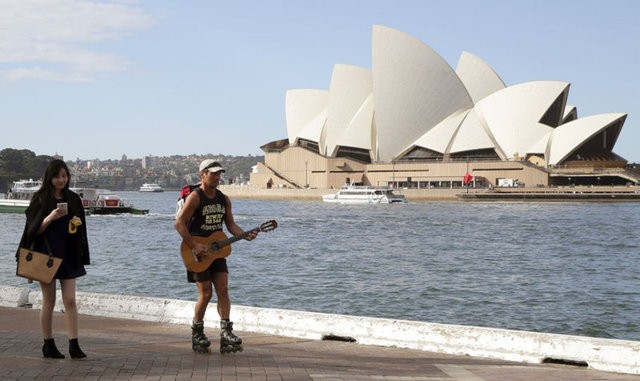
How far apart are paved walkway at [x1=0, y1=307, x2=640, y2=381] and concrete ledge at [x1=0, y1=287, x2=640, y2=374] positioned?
177 millimetres

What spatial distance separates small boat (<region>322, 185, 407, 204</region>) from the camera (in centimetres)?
7475

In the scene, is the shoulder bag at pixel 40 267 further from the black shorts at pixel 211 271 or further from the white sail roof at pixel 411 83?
the white sail roof at pixel 411 83

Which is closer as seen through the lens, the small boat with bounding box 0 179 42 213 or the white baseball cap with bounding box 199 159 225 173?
the white baseball cap with bounding box 199 159 225 173


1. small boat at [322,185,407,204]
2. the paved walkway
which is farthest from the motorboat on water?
the paved walkway

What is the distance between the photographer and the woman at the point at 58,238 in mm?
5711

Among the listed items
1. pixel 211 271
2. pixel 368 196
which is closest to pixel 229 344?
pixel 211 271

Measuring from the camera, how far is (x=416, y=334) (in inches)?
269

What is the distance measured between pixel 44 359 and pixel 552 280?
48.7ft

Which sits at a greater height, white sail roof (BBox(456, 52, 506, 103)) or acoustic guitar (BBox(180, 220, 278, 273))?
white sail roof (BBox(456, 52, 506, 103))

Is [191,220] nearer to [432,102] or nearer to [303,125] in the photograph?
[432,102]

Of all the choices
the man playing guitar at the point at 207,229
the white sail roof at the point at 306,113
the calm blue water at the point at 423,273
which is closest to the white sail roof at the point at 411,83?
the white sail roof at the point at 306,113

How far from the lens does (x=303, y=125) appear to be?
318ft

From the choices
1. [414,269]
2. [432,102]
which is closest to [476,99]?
[432,102]

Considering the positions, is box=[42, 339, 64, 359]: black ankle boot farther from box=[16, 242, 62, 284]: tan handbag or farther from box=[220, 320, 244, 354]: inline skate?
box=[220, 320, 244, 354]: inline skate
